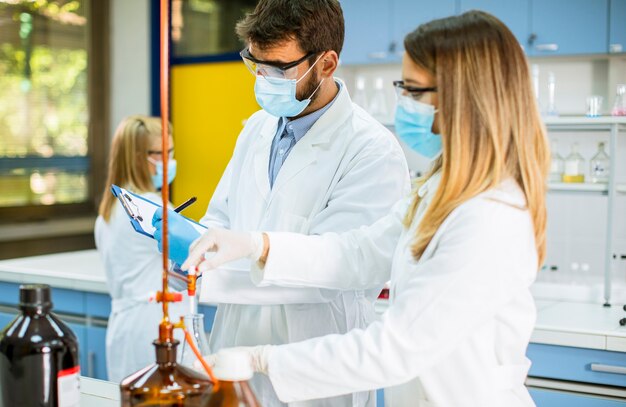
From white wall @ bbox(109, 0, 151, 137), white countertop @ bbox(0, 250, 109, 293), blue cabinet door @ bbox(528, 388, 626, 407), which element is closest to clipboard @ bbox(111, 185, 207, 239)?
blue cabinet door @ bbox(528, 388, 626, 407)

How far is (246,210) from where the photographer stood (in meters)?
1.72

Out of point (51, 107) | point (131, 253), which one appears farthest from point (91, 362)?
point (51, 107)

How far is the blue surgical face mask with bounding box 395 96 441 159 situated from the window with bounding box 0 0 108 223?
12.5ft

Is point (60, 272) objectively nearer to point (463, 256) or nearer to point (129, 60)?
point (129, 60)

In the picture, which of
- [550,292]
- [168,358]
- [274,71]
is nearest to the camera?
[168,358]

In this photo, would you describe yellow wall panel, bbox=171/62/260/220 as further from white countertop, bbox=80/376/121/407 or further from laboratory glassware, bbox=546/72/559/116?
white countertop, bbox=80/376/121/407

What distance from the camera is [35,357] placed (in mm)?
1014

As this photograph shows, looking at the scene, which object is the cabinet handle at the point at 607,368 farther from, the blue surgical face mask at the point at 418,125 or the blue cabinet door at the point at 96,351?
the blue cabinet door at the point at 96,351

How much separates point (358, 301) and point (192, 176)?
3.41 metres

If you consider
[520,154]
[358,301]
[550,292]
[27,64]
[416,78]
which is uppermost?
[27,64]

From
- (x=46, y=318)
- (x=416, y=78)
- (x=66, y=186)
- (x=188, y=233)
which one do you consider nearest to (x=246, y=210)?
(x=188, y=233)

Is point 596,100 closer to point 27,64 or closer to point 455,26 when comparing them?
point 455,26

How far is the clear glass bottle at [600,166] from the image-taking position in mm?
3223

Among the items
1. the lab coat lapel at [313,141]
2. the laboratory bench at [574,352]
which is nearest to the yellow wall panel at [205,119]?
the laboratory bench at [574,352]
